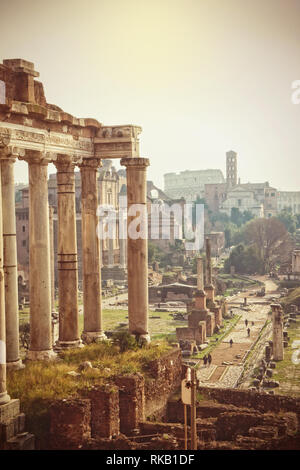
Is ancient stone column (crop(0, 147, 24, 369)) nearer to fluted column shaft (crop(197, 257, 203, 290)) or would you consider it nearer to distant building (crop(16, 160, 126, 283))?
fluted column shaft (crop(197, 257, 203, 290))

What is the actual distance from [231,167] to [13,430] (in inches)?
5786

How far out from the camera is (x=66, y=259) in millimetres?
13055

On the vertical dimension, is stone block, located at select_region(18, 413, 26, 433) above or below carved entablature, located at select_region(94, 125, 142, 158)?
below

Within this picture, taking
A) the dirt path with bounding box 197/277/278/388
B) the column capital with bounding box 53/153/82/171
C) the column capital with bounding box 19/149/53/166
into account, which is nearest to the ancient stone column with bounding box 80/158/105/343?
the column capital with bounding box 53/153/82/171

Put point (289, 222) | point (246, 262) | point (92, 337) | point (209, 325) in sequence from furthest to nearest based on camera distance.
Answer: point (289, 222)
point (246, 262)
point (209, 325)
point (92, 337)

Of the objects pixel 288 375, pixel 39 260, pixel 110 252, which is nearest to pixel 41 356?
pixel 39 260

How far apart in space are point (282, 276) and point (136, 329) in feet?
187

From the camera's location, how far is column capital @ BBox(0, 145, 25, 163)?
11039 mm

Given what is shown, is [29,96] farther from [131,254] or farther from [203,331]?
[203,331]

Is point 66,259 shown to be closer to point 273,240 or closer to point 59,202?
point 59,202

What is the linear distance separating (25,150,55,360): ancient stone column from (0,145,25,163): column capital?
19.1 inches

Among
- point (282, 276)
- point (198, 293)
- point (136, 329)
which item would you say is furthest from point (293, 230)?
point (136, 329)

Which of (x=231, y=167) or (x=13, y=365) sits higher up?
(x=231, y=167)

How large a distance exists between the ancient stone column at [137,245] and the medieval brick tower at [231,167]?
13964cm
